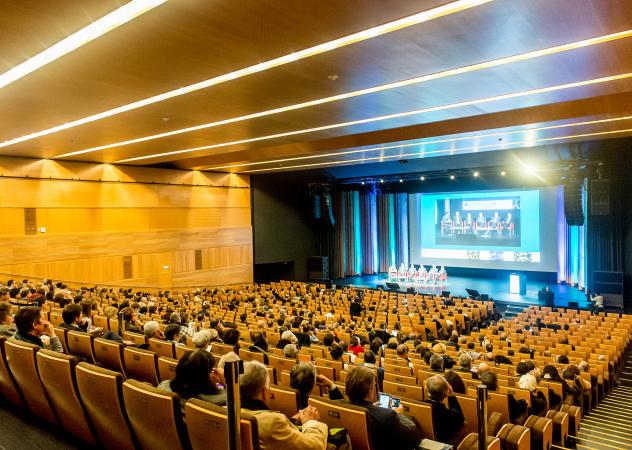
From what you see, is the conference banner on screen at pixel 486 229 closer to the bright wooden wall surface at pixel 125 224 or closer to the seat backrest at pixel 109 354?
the bright wooden wall surface at pixel 125 224

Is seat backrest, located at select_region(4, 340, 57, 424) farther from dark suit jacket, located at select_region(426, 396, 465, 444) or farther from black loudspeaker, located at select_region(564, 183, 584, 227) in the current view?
black loudspeaker, located at select_region(564, 183, 584, 227)

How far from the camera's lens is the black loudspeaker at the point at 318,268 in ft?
83.6

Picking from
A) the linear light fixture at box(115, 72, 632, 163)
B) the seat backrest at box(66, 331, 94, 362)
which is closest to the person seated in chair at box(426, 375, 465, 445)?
the seat backrest at box(66, 331, 94, 362)

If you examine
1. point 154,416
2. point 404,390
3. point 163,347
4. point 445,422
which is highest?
point 154,416

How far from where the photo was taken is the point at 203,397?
2.91 metres

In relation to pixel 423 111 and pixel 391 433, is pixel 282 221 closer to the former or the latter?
pixel 423 111

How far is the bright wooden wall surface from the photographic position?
16006mm

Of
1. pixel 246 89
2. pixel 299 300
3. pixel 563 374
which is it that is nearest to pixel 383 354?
pixel 563 374

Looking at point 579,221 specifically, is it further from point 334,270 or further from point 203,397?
point 203,397

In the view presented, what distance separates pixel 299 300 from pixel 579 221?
429 inches

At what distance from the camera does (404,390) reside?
513 centimetres

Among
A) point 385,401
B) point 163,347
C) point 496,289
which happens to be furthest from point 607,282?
point 163,347

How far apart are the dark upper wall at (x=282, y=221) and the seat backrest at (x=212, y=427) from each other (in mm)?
21486

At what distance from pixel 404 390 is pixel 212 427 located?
10.4ft
